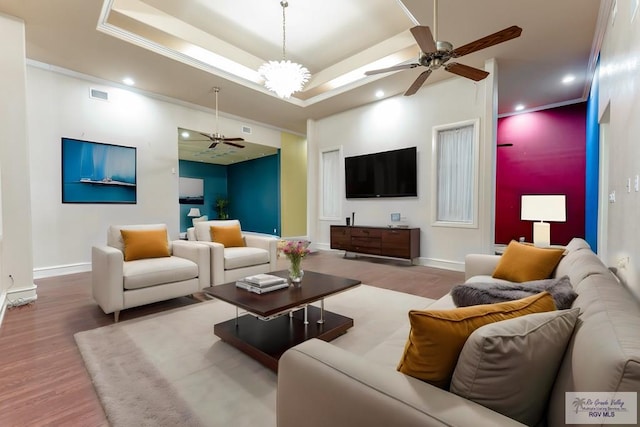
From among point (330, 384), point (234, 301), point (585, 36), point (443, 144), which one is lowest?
point (234, 301)

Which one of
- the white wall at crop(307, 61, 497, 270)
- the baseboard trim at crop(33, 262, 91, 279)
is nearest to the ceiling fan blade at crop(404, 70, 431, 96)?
the white wall at crop(307, 61, 497, 270)

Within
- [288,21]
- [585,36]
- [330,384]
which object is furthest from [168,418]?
[585,36]

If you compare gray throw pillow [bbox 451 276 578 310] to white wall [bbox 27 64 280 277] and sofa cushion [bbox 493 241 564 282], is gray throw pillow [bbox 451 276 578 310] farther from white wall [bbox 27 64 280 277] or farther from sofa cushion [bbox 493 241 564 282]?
white wall [bbox 27 64 280 277]

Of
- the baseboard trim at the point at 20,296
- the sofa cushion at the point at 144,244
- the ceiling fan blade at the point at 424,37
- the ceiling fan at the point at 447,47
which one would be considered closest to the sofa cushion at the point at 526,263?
the ceiling fan at the point at 447,47

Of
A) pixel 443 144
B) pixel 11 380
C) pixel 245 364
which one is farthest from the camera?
pixel 443 144

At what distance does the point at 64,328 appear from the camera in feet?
8.34

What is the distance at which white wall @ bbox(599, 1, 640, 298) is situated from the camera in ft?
5.66

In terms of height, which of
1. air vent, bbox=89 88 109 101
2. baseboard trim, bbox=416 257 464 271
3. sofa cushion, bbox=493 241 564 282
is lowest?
baseboard trim, bbox=416 257 464 271

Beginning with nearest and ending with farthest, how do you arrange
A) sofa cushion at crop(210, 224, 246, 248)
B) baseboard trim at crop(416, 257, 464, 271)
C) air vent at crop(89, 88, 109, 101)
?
1. sofa cushion at crop(210, 224, 246, 248)
2. air vent at crop(89, 88, 109, 101)
3. baseboard trim at crop(416, 257, 464, 271)

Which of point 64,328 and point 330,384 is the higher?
point 330,384

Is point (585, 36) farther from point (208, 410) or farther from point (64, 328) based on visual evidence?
point (64, 328)

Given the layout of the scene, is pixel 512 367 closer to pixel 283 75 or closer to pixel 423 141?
pixel 283 75

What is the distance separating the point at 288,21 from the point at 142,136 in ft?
10.7

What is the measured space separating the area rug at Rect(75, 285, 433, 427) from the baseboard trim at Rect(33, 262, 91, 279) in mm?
2726
